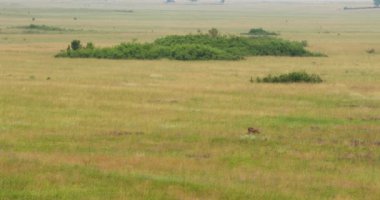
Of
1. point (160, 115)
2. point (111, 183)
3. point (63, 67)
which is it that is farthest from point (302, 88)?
point (111, 183)

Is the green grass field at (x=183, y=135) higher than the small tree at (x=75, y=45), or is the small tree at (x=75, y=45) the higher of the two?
the small tree at (x=75, y=45)

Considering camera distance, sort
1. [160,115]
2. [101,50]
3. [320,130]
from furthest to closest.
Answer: [101,50] → [160,115] → [320,130]

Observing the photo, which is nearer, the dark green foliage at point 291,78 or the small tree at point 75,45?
the dark green foliage at point 291,78

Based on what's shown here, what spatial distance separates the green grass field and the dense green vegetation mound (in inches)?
343

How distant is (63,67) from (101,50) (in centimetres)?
853

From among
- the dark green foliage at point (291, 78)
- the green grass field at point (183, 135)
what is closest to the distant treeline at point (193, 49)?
the green grass field at point (183, 135)

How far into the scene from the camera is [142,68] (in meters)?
43.2

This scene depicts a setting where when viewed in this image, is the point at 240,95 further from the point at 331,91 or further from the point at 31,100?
the point at 31,100

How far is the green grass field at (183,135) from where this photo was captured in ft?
51.2

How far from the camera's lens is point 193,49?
51.2 m

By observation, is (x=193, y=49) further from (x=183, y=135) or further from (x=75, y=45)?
(x=183, y=135)

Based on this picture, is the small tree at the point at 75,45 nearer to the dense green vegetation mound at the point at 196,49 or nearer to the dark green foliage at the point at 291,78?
the dense green vegetation mound at the point at 196,49

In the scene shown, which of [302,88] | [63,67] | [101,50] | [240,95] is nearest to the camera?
[240,95]

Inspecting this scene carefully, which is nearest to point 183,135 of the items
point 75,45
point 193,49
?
point 193,49
